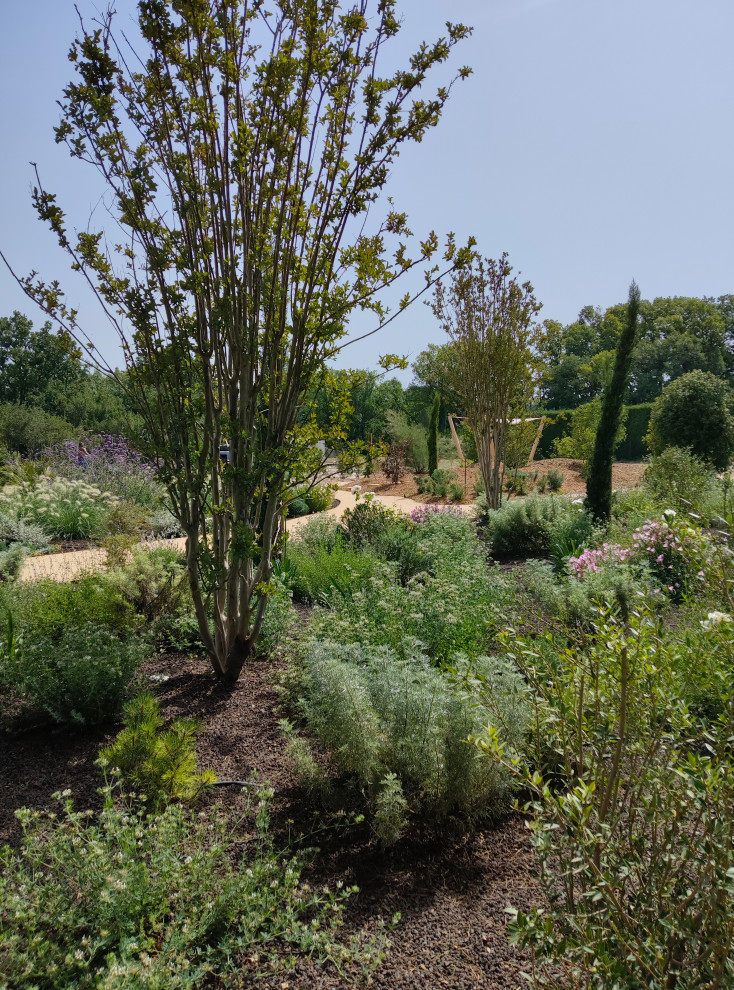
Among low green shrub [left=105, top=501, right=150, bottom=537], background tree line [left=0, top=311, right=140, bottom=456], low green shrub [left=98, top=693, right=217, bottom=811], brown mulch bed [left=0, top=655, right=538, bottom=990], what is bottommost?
brown mulch bed [left=0, top=655, right=538, bottom=990]

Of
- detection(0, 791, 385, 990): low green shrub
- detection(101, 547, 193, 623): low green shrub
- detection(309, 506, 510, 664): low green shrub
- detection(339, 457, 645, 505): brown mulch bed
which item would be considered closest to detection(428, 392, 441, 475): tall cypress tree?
detection(339, 457, 645, 505): brown mulch bed

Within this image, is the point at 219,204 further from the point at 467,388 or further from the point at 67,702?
the point at 467,388

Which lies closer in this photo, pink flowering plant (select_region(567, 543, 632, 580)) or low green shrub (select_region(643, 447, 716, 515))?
pink flowering plant (select_region(567, 543, 632, 580))

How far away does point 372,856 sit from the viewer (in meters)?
2.46

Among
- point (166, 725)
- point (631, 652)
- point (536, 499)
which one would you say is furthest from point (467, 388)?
point (631, 652)

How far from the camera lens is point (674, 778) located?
5.17 feet

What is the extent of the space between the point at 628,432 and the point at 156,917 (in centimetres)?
2522

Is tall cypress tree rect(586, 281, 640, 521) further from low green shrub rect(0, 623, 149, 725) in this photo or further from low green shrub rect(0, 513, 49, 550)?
low green shrub rect(0, 513, 49, 550)

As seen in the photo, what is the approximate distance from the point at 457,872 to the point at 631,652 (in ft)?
3.89

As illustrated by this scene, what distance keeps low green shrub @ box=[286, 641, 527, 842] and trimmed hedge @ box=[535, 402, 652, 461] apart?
22.3 m

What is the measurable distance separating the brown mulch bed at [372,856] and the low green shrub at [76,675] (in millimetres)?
159

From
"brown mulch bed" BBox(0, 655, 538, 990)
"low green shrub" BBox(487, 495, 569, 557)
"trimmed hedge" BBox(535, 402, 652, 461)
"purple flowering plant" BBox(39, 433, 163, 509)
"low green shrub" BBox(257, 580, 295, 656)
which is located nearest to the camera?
"brown mulch bed" BBox(0, 655, 538, 990)

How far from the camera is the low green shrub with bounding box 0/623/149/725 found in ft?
10.8

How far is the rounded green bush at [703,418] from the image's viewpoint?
13.0 metres
